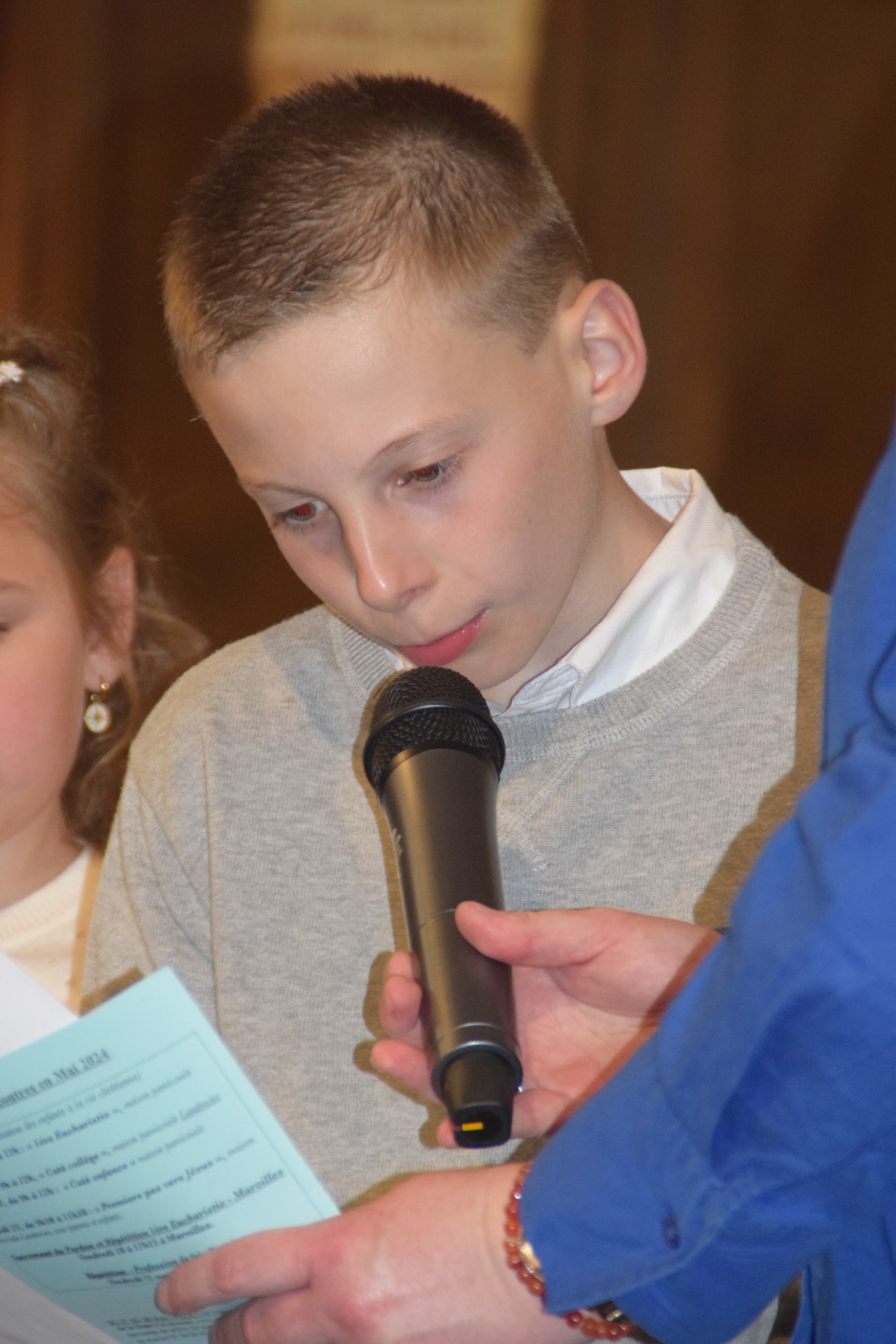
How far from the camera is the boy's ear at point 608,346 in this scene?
1005mm

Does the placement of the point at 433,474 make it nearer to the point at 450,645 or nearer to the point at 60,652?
the point at 450,645

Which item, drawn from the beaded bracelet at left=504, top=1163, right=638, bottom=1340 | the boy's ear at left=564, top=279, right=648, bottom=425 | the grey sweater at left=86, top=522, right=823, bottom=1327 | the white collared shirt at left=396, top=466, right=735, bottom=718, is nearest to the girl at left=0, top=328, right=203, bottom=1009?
the grey sweater at left=86, top=522, right=823, bottom=1327

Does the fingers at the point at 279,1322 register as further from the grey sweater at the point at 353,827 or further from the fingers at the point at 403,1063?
the grey sweater at the point at 353,827

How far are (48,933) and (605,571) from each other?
652 millimetres

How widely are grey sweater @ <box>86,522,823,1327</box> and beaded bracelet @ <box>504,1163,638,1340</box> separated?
28 centimetres

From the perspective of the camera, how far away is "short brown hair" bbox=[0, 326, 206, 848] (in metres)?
1.34

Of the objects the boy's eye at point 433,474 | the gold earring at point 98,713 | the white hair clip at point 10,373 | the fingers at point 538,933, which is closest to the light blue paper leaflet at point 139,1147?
the fingers at point 538,933

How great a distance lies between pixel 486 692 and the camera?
40.8 inches

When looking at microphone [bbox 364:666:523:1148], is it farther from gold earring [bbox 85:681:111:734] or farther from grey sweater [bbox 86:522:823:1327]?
gold earring [bbox 85:681:111:734]

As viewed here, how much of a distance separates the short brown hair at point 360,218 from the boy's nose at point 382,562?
15 cm

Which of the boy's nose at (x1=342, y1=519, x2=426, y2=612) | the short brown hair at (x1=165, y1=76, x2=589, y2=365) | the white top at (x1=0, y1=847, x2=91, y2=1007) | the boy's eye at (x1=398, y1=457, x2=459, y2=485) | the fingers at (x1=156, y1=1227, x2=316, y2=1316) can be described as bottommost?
the white top at (x1=0, y1=847, x2=91, y2=1007)

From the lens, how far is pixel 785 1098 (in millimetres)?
511

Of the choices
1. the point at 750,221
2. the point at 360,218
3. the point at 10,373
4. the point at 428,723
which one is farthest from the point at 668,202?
the point at 428,723

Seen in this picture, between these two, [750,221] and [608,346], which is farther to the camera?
[750,221]
